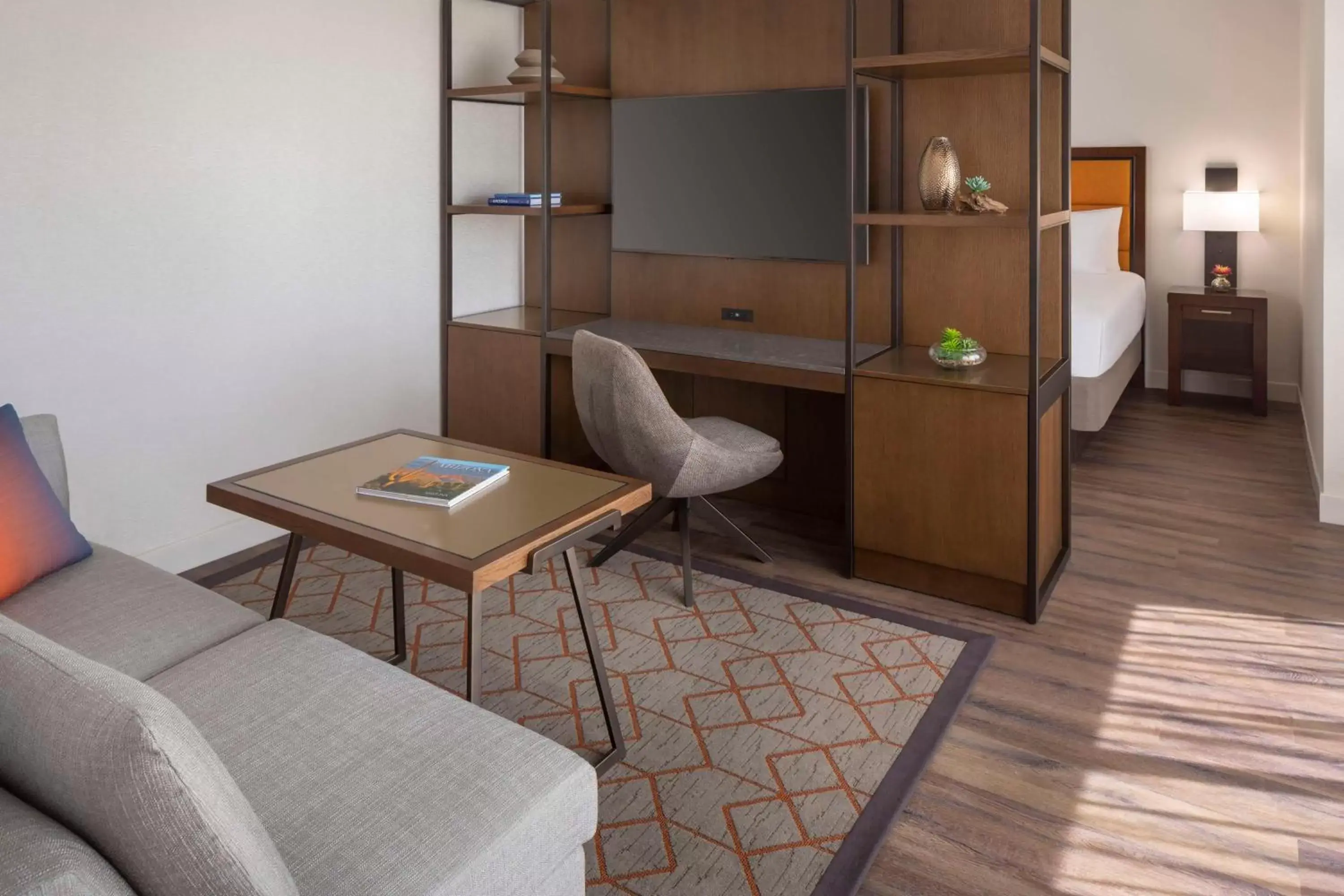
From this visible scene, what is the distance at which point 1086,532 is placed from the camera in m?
3.66

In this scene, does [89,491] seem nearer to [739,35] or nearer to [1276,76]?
[739,35]

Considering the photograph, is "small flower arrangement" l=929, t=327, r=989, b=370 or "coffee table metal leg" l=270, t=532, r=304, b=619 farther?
"small flower arrangement" l=929, t=327, r=989, b=370

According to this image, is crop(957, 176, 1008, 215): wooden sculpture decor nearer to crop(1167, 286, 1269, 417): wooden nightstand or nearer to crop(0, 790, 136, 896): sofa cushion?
crop(0, 790, 136, 896): sofa cushion

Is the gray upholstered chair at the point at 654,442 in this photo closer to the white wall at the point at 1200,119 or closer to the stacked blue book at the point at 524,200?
the stacked blue book at the point at 524,200

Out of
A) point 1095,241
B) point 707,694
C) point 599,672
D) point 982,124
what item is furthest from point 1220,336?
point 599,672

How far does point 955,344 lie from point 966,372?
0.10m

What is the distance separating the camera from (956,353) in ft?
9.98

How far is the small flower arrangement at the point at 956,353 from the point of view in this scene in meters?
3.04

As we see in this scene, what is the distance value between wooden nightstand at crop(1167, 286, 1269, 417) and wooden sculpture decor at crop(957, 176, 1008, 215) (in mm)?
3000

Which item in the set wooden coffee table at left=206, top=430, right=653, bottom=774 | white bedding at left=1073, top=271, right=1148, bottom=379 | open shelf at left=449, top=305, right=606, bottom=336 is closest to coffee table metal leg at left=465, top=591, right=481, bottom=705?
Result: wooden coffee table at left=206, top=430, right=653, bottom=774

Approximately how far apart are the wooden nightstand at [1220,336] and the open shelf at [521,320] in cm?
333

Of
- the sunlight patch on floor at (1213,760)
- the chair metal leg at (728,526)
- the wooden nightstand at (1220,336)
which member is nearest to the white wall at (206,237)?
the chair metal leg at (728,526)

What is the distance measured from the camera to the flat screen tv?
136 inches

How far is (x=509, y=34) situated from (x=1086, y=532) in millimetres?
3190
